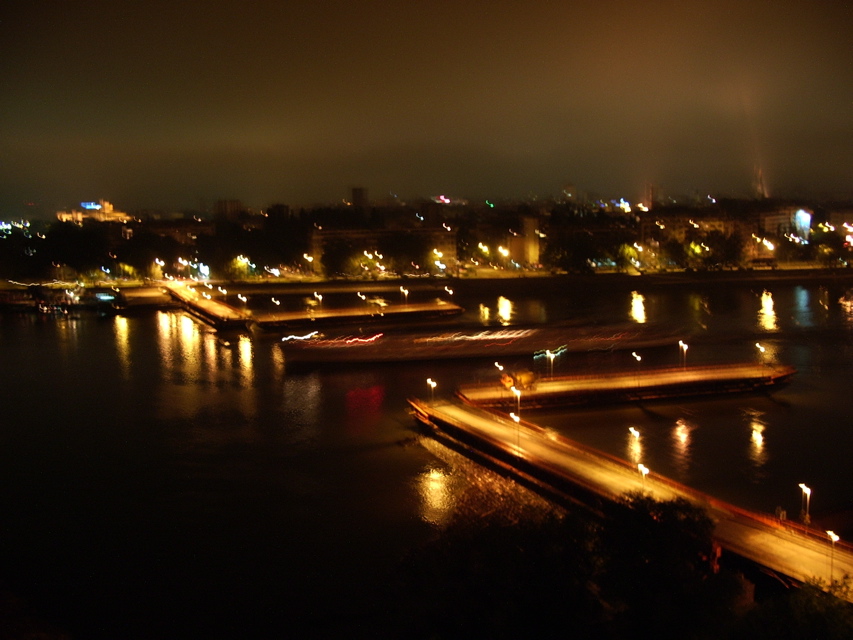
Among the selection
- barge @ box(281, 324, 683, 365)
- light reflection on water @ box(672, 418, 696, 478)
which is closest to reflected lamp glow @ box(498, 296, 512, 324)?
barge @ box(281, 324, 683, 365)

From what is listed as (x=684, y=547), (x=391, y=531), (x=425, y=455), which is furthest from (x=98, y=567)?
(x=684, y=547)

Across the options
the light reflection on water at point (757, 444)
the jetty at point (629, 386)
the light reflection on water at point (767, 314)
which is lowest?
the light reflection on water at point (757, 444)

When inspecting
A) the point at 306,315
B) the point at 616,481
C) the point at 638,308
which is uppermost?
the point at 306,315

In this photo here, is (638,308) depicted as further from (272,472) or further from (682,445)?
(272,472)

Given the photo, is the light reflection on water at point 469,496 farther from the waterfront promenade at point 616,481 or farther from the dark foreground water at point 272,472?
the waterfront promenade at point 616,481

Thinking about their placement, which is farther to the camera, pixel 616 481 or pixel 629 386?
pixel 629 386

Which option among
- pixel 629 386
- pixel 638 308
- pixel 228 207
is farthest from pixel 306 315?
pixel 228 207

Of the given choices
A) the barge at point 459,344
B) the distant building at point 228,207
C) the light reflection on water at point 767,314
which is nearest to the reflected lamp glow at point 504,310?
the barge at point 459,344

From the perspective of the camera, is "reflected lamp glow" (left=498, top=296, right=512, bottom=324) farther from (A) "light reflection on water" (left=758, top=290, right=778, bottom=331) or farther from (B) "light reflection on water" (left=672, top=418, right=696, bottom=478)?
(B) "light reflection on water" (left=672, top=418, right=696, bottom=478)
